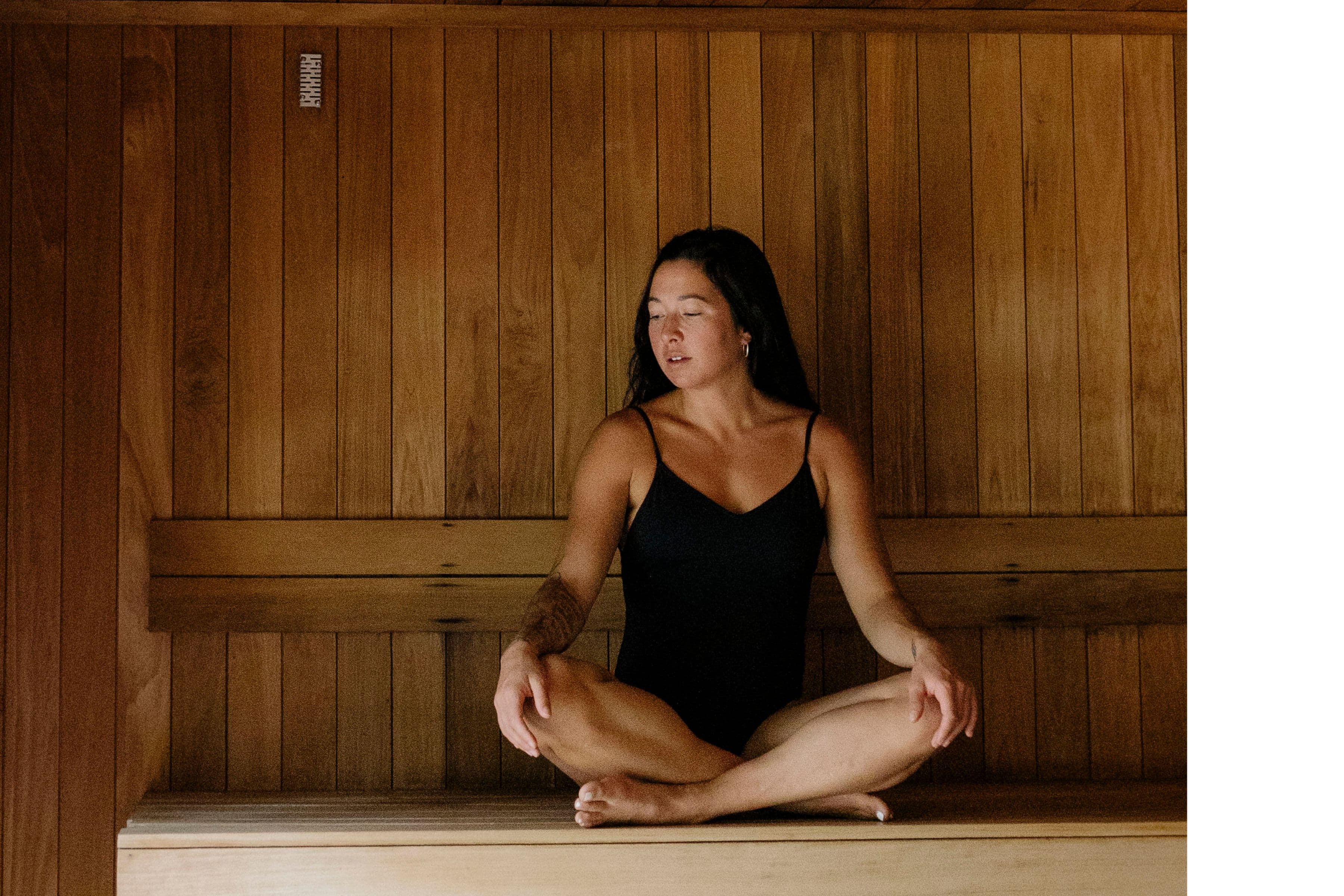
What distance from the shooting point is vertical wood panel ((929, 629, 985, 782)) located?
7.91 feet

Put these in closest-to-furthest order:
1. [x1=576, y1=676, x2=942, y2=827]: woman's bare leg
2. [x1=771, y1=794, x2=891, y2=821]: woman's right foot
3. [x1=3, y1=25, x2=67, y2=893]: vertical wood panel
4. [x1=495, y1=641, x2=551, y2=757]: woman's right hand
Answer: [x1=495, y1=641, x2=551, y2=757]: woman's right hand
[x1=576, y1=676, x2=942, y2=827]: woman's bare leg
[x1=771, y1=794, x2=891, y2=821]: woman's right foot
[x1=3, y1=25, x2=67, y2=893]: vertical wood panel

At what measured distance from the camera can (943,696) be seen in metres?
1.70

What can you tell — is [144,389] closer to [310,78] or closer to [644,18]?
[310,78]

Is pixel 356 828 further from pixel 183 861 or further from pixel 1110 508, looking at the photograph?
pixel 1110 508

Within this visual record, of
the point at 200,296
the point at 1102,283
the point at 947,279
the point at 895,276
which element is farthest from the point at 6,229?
the point at 1102,283

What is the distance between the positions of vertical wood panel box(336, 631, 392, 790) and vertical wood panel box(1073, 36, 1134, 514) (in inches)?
60.2

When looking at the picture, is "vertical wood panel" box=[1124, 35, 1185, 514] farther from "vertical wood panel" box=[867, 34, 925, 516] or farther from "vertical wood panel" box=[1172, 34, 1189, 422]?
"vertical wood panel" box=[867, 34, 925, 516]

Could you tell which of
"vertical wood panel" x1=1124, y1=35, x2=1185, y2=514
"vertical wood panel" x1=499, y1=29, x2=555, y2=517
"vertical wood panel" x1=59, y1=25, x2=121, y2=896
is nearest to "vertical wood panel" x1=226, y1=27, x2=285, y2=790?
"vertical wood panel" x1=59, y1=25, x2=121, y2=896

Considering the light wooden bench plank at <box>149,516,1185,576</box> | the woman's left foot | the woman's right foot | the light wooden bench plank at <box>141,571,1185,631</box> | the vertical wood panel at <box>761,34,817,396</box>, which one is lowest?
the woman's right foot

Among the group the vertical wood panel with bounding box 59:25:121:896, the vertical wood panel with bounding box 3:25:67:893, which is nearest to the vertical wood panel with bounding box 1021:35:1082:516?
the vertical wood panel with bounding box 59:25:121:896

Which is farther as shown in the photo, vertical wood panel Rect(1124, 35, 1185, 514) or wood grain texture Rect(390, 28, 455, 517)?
vertical wood panel Rect(1124, 35, 1185, 514)

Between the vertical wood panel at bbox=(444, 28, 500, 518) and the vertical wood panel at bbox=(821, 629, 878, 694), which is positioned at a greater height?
the vertical wood panel at bbox=(444, 28, 500, 518)

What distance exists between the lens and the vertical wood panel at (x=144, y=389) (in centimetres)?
230

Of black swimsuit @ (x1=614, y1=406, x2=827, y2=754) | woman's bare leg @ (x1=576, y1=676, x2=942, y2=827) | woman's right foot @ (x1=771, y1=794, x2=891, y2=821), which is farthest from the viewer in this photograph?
black swimsuit @ (x1=614, y1=406, x2=827, y2=754)
